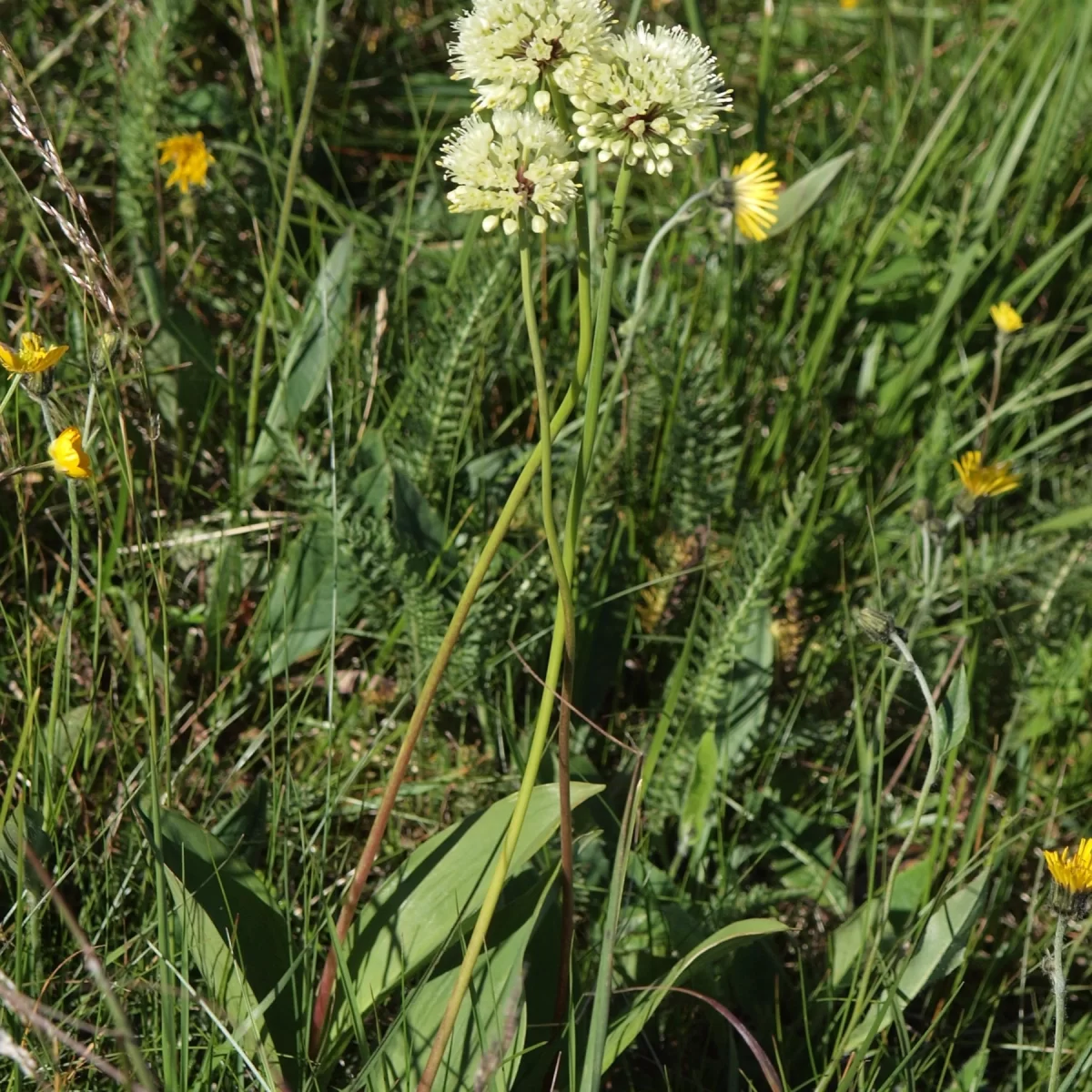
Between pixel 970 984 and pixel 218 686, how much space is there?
1064mm

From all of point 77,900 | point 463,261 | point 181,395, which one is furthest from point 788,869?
point 181,395

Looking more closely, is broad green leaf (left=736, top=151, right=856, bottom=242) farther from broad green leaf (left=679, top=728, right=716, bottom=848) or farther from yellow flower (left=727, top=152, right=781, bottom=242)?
broad green leaf (left=679, top=728, right=716, bottom=848)

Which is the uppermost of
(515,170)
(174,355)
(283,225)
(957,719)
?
(515,170)

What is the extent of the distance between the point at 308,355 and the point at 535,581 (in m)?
0.53

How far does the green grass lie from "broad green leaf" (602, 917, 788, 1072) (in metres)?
0.04

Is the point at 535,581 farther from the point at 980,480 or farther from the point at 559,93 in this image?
the point at 559,93

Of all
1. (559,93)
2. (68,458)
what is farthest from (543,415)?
(68,458)

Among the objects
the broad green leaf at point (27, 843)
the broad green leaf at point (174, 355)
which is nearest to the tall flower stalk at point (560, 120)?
the broad green leaf at point (27, 843)

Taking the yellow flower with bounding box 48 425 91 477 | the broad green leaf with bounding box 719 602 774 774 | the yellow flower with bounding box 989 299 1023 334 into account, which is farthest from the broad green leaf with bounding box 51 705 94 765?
the yellow flower with bounding box 989 299 1023 334

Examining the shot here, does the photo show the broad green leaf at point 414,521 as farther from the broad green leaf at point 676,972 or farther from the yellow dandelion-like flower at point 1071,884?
the yellow dandelion-like flower at point 1071,884

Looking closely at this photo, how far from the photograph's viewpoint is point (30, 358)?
114 centimetres

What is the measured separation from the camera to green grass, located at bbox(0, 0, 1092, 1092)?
1212mm

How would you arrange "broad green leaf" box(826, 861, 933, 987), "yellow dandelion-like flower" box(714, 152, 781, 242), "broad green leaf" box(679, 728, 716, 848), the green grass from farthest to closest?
"yellow dandelion-like flower" box(714, 152, 781, 242) < "broad green leaf" box(679, 728, 716, 848) < "broad green leaf" box(826, 861, 933, 987) < the green grass

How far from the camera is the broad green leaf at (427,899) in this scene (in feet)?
3.71
